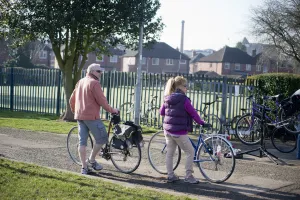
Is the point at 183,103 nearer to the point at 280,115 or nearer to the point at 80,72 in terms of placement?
the point at 280,115

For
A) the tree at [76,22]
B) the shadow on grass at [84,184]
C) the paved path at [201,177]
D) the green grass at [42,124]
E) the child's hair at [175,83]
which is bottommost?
the paved path at [201,177]

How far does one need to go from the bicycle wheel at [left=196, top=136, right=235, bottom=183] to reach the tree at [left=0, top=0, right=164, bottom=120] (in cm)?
764

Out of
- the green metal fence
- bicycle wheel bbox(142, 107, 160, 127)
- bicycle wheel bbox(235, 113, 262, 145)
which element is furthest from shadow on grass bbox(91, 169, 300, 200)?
bicycle wheel bbox(142, 107, 160, 127)

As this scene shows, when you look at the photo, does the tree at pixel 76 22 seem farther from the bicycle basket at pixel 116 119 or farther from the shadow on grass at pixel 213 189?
the shadow on grass at pixel 213 189

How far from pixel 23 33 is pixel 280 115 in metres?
9.01

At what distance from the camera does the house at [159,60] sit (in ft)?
273

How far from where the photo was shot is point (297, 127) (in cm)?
1128

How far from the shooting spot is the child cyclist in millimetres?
7113

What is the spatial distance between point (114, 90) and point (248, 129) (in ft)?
19.4

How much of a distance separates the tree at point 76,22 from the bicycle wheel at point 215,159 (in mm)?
7645

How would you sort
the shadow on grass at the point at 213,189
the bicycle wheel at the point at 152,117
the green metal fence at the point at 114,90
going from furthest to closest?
1. the bicycle wheel at the point at 152,117
2. the green metal fence at the point at 114,90
3. the shadow on grass at the point at 213,189

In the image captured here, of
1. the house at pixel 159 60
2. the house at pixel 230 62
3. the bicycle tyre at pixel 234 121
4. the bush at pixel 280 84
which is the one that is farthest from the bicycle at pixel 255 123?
the house at pixel 230 62

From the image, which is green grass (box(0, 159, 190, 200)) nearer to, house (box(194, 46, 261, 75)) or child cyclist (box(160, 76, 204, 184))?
child cyclist (box(160, 76, 204, 184))

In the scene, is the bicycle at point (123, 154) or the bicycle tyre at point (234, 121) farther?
the bicycle tyre at point (234, 121)
